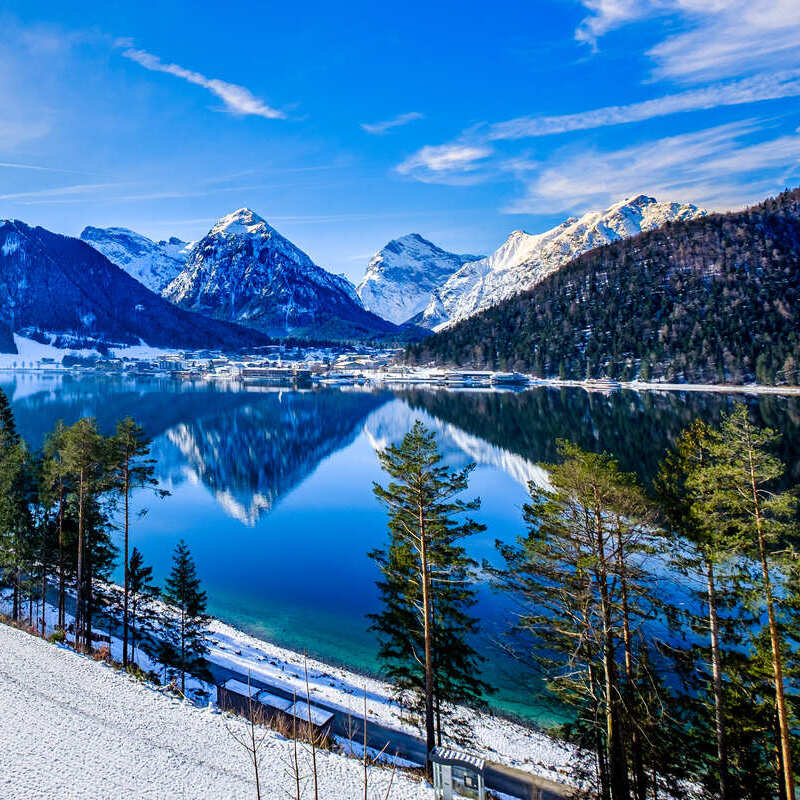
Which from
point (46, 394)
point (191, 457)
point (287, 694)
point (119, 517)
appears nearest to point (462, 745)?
point (287, 694)

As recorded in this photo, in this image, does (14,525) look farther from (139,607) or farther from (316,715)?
(316,715)

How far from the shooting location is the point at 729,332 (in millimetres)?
153125

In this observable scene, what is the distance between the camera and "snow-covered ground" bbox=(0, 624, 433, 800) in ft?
32.7

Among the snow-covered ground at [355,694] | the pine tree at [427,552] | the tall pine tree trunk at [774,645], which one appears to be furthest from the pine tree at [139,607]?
the tall pine tree trunk at [774,645]

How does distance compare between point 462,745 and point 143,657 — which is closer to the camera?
point 462,745

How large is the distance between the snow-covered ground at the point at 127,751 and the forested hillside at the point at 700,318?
14468 centimetres

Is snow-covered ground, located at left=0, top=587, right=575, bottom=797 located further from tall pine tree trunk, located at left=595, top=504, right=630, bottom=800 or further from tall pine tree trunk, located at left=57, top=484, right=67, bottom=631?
tall pine tree trunk, located at left=595, top=504, right=630, bottom=800

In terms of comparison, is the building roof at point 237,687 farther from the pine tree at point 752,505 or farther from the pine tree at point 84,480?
the pine tree at point 752,505

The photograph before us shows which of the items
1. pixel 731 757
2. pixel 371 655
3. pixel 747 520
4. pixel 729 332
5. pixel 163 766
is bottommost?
pixel 371 655

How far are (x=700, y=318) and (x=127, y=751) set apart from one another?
18520cm

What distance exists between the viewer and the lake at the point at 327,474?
1107 inches

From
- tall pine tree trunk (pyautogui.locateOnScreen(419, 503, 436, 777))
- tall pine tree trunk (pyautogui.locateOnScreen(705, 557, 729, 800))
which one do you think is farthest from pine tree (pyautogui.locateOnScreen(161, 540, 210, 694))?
tall pine tree trunk (pyautogui.locateOnScreen(705, 557, 729, 800))

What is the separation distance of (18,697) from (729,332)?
174099 mm

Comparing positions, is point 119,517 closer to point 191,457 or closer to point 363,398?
point 191,457
